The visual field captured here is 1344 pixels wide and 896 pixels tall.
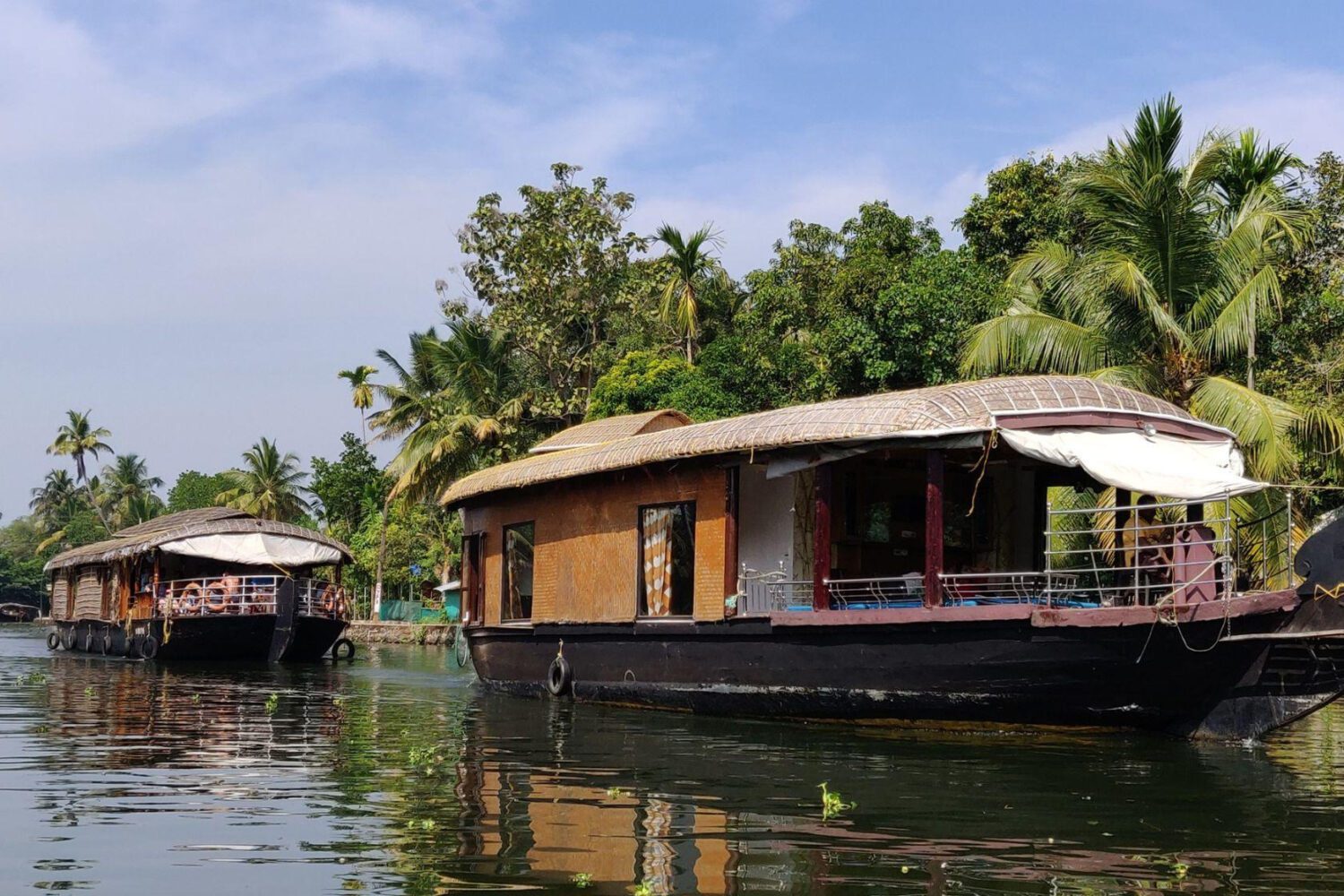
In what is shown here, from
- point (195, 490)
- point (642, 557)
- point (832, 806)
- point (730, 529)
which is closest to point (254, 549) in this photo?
point (642, 557)

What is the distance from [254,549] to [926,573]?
16354 millimetres

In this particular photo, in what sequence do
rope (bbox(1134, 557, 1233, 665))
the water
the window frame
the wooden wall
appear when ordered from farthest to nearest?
1. the window frame
2. the wooden wall
3. rope (bbox(1134, 557, 1233, 665))
4. the water

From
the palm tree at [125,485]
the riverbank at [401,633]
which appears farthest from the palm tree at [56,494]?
the riverbank at [401,633]

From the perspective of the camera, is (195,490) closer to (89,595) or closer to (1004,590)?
(89,595)

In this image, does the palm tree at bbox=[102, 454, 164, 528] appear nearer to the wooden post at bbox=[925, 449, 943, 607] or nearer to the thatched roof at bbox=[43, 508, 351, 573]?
the thatched roof at bbox=[43, 508, 351, 573]

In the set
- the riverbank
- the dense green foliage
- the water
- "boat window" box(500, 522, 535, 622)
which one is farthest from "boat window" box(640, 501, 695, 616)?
the dense green foliage

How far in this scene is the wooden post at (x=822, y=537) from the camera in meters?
11.1

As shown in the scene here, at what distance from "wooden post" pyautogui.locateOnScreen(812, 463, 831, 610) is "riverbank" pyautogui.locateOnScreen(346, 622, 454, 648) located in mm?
22555

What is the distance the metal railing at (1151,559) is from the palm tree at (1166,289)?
2.25m

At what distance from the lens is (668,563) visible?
42.0ft

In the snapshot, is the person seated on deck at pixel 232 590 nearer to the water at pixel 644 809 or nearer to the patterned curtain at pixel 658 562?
the water at pixel 644 809

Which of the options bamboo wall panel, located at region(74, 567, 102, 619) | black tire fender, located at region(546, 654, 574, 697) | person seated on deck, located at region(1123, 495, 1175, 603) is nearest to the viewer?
person seated on deck, located at region(1123, 495, 1175, 603)

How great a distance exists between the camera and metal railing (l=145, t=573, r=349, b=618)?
22797 millimetres

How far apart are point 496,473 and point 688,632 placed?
4.06 metres
